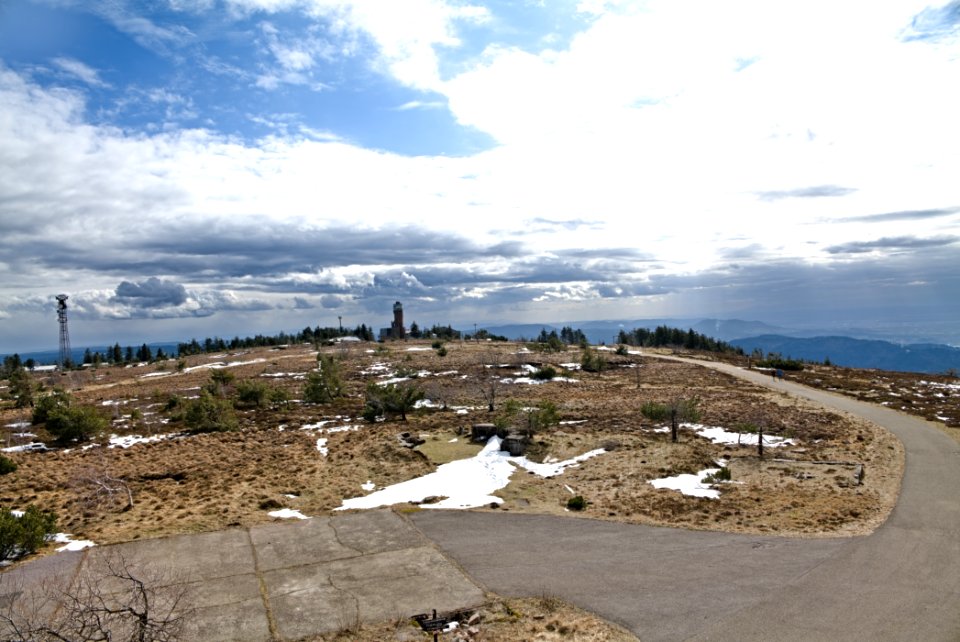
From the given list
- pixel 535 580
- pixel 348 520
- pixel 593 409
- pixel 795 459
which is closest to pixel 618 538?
pixel 535 580

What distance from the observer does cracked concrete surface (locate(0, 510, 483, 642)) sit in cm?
1054

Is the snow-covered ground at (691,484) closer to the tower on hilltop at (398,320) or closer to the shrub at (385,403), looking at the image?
the shrub at (385,403)

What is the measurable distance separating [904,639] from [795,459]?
13.9 meters

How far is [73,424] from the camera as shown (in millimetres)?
28734

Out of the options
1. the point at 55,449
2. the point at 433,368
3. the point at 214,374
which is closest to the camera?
the point at 55,449

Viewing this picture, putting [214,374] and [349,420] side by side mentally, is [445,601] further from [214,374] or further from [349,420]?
[214,374]

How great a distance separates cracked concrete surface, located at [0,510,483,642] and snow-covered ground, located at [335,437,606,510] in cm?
253

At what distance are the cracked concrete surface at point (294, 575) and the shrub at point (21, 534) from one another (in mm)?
716

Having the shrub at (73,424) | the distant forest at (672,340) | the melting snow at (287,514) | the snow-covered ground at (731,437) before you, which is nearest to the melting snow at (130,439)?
the shrub at (73,424)

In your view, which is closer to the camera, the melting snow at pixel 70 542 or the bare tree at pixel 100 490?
the melting snow at pixel 70 542

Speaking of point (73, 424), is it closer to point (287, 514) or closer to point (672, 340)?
point (287, 514)

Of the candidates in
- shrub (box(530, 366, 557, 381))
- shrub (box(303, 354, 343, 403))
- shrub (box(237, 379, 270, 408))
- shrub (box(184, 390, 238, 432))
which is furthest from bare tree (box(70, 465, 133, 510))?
shrub (box(530, 366, 557, 381))

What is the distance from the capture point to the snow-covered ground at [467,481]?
18109 millimetres

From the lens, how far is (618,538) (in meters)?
14.3
